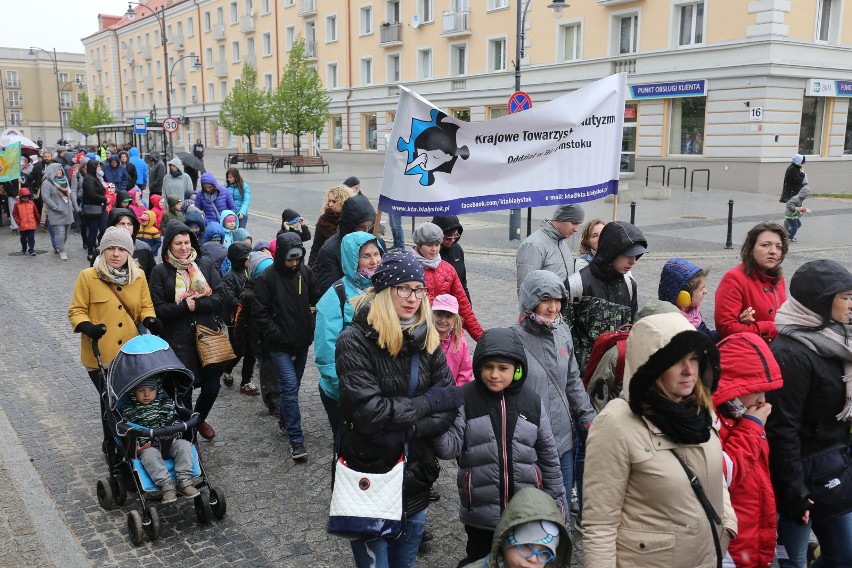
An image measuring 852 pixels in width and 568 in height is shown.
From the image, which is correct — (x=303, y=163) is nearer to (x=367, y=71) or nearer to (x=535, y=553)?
(x=367, y=71)

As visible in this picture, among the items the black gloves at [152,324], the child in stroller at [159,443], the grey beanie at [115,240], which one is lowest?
the child in stroller at [159,443]

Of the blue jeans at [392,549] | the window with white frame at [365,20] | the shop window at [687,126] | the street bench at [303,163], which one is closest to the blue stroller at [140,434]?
the blue jeans at [392,549]

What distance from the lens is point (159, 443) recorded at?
4.91 metres

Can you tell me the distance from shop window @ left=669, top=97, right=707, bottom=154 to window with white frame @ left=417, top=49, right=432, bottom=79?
1759cm

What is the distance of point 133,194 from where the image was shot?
14.1 meters

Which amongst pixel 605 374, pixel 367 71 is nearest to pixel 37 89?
pixel 367 71

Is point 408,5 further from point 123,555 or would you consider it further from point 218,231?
point 123,555

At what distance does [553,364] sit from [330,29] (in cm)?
5072

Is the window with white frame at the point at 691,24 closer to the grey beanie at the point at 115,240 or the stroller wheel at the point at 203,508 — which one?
the grey beanie at the point at 115,240

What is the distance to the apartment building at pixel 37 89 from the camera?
4375 inches

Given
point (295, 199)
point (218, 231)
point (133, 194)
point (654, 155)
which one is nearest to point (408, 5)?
point (654, 155)

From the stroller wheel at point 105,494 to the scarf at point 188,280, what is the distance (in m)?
1.47

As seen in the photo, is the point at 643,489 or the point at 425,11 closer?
the point at 643,489

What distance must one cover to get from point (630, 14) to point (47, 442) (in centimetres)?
3056
